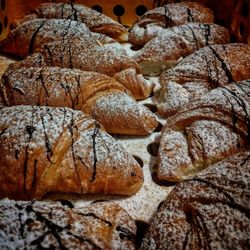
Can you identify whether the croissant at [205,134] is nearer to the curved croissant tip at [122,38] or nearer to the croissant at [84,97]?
the croissant at [84,97]

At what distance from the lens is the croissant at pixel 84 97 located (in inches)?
54.4

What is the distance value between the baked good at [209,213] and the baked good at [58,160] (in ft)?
0.66

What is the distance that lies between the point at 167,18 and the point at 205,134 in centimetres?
93

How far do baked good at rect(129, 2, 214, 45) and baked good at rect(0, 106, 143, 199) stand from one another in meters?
0.88

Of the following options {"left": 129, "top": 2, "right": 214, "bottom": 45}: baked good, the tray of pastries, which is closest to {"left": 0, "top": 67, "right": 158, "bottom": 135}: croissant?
the tray of pastries

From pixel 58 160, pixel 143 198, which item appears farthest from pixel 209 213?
pixel 58 160

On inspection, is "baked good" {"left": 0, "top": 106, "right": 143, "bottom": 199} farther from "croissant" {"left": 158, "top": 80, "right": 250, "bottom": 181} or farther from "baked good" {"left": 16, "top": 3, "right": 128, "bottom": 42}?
"baked good" {"left": 16, "top": 3, "right": 128, "bottom": 42}

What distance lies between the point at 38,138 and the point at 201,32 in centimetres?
101

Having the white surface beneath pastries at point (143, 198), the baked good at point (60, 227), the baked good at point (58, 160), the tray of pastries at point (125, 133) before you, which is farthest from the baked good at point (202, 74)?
the baked good at point (60, 227)

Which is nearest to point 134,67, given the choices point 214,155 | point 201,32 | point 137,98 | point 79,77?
point 137,98

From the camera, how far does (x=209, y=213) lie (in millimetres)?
934

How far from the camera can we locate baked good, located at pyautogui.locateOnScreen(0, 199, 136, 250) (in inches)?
34.8

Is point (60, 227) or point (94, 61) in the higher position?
point (94, 61)

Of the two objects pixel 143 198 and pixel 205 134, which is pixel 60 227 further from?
pixel 205 134
